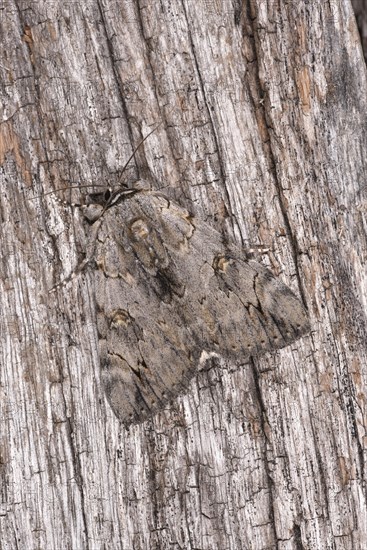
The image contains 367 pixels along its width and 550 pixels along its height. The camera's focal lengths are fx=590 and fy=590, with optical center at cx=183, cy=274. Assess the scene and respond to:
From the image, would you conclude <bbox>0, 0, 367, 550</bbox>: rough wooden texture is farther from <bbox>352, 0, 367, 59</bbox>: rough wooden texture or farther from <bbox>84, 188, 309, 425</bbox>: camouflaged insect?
<bbox>352, 0, 367, 59</bbox>: rough wooden texture

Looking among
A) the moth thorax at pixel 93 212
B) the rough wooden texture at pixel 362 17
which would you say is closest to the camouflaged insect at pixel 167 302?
the moth thorax at pixel 93 212

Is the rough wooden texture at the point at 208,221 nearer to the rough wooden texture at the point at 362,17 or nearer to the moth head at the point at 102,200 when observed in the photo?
the moth head at the point at 102,200

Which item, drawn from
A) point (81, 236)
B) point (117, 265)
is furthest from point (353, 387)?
Answer: point (81, 236)

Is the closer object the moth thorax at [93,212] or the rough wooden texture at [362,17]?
the moth thorax at [93,212]

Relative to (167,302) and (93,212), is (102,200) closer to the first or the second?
(93,212)

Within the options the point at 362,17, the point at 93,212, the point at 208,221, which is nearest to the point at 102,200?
the point at 93,212

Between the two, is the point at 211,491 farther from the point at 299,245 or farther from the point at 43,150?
the point at 43,150

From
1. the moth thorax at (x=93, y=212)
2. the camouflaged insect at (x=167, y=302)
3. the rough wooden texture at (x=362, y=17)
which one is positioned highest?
the rough wooden texture at (x=362, y=17)
